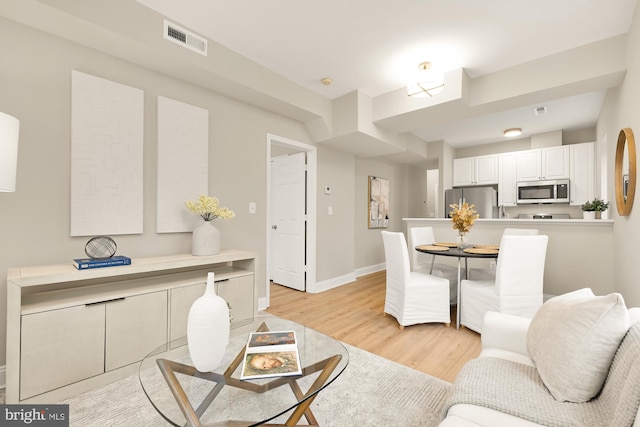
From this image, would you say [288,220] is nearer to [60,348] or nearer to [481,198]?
[60,348]

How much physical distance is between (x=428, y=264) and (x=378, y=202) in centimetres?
211

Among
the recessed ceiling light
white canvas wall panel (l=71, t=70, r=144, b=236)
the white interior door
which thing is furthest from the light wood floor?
the recessed ceiling light

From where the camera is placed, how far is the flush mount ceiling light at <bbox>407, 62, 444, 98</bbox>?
2855 millimetres

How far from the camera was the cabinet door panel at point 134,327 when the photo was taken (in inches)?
77.0

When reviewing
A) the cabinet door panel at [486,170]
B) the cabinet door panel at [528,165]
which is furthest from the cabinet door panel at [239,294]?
the cabinet door panel at [528,165]

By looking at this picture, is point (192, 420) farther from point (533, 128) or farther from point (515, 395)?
point (533, 128)

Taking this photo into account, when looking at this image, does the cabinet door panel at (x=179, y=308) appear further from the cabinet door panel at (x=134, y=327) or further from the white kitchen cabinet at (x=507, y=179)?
the white kitchen cabinet at (x=507, y=179)

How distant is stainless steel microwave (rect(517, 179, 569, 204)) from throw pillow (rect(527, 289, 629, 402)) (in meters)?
4.77

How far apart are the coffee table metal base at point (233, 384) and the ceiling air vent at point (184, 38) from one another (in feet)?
7.82

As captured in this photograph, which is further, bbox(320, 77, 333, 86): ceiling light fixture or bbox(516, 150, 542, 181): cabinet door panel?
bbox(516, 150, 542, 181): cabinet door panel

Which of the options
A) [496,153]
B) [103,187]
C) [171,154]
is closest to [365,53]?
[171,154]

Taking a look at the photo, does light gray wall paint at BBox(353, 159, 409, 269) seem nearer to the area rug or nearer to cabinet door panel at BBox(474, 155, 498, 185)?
cabinet door panel at BBox(474, 155, 498, 185)

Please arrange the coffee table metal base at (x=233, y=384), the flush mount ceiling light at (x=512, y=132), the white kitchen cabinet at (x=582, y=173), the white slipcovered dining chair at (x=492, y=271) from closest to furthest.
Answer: the coffee table metal base at (x=233, y=384) → the white slipcovered dining chair at (x=492, y=271) → the white kitchen cabinet at (x=582, y=173) → the flush mount ceiling light at (x=512, y=132)

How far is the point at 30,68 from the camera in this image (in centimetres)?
204
